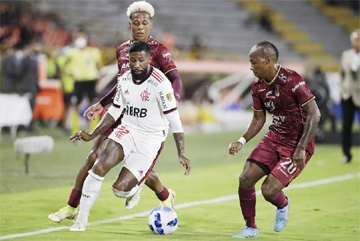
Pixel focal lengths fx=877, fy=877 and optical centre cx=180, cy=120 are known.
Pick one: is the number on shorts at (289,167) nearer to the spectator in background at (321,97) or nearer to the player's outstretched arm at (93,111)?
the player's outstretched arm at (93,111)

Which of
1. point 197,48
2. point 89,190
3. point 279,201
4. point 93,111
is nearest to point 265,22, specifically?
point 197,48

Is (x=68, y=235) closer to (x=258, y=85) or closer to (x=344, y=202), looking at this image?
(x=258, y=85)

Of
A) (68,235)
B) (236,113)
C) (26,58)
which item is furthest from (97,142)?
(236,113)

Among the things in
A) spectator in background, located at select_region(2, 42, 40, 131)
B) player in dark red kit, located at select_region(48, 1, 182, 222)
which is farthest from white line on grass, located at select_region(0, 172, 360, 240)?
spectator in background, located at select_region(2, 42, 40, 131)

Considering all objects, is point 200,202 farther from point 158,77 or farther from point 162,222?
point 158,77

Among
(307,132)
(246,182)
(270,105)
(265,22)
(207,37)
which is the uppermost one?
(270,105)

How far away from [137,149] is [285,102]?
5.45 ft

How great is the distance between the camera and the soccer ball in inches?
368

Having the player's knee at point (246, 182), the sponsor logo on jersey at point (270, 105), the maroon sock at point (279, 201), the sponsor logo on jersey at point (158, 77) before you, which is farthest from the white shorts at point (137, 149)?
the maroon sock at point (279, 201)

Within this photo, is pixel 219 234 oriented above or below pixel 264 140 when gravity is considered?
below

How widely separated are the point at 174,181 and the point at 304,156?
19.4 ft

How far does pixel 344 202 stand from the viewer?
12.7 m

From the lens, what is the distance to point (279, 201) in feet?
30.4

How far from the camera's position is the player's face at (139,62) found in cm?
919
